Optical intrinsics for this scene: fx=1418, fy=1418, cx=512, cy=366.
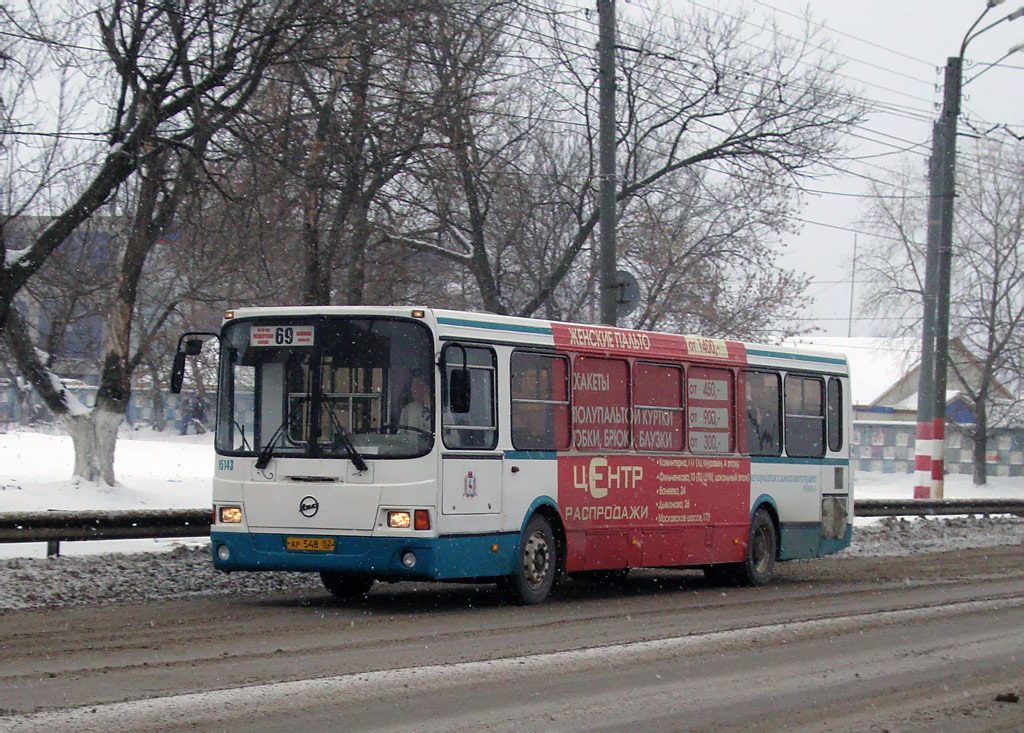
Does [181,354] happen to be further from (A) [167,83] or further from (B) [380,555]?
(A) [167,83]

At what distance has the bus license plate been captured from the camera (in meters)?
11.8

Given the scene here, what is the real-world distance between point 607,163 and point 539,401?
6680mm

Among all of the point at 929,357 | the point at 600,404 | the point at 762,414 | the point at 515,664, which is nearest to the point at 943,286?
the point at 929,357

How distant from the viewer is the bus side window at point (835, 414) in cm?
1770

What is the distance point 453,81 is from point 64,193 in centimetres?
607

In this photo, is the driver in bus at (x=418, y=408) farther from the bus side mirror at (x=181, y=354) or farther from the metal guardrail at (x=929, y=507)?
the metal guardrail at (x=929, y=507)

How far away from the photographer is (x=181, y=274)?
22.6 m

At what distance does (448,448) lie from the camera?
11906mm

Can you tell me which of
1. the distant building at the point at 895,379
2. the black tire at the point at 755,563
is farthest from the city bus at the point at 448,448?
the distant building at the point at 895,379

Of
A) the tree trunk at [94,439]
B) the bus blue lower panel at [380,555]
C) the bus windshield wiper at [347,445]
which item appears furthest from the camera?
the tree trunk at [94,439]

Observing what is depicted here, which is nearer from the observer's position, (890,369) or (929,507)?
(929,507)

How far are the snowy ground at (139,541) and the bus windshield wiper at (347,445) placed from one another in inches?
92.8

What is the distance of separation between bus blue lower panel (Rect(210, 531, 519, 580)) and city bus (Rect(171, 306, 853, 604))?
0.04 ft

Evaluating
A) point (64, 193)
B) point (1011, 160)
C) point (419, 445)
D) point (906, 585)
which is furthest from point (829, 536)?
point (1011, 160)
